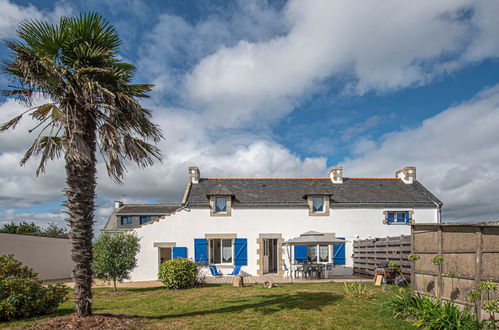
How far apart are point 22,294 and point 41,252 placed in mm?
12815

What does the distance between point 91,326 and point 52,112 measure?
4219 mm

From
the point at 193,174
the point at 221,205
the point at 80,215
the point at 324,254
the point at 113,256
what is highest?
the point at 193,174

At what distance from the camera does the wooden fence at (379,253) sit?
11.3 meters

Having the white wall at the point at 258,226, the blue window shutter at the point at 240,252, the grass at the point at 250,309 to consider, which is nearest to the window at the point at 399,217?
the white wall at the point at 258,226

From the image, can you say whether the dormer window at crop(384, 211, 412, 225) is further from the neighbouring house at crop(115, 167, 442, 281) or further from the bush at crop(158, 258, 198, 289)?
the bush at crop(158, 258, 198, 289)

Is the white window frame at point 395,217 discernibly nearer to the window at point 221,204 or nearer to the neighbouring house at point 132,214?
the window at point 221,204

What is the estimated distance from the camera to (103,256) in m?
12.4

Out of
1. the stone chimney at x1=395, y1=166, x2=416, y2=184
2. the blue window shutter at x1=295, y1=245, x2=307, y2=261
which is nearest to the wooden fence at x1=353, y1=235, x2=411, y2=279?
the blue window shutter at x1=295, y1=245, x2=307, y2=261

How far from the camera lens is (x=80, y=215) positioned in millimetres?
6457

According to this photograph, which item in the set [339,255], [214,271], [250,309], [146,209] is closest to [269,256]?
[214,271]

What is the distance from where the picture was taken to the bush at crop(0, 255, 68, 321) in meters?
7.25

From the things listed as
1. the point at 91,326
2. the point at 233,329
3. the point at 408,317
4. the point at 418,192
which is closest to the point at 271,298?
the point at 233,329

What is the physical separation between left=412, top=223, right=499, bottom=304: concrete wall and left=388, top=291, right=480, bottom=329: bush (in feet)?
1.10

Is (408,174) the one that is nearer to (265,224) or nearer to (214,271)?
(265,224)
